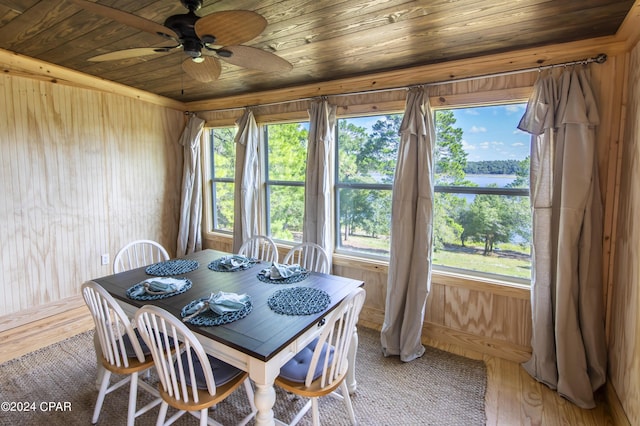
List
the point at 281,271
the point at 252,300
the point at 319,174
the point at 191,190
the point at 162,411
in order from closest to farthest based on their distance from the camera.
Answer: the point at 162,411
the point at 252,300
the point at 281,271
the point at 319,174
the point at 191,190

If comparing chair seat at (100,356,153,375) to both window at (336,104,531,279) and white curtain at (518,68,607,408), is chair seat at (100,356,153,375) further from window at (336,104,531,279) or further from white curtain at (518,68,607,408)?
white curtain at (518,68,607,408)

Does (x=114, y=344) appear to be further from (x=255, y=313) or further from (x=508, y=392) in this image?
(x=508, y=392)

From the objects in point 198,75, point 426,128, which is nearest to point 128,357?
point 198,75

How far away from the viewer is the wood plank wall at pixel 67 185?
2.79m

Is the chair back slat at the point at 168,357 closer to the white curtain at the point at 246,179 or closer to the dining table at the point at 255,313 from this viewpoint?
the dining table at the point at 255,313

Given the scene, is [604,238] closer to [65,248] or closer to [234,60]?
[234,60]

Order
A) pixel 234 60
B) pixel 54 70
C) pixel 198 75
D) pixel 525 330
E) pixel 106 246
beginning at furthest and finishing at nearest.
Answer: pixel 106 246 < pixel 54 70 < pixel 525 330 < pixel 198 75 < pixel 234 60

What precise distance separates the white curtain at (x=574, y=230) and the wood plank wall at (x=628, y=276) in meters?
0.09

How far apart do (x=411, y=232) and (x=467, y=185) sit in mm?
602

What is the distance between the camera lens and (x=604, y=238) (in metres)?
2.11

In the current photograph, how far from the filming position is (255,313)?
1.64 metres

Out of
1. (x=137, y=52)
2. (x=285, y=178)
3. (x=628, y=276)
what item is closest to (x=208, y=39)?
(x=137, y=52)

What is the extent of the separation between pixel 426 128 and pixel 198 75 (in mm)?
1686

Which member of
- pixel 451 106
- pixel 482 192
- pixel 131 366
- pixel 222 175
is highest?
pixel 451 106
